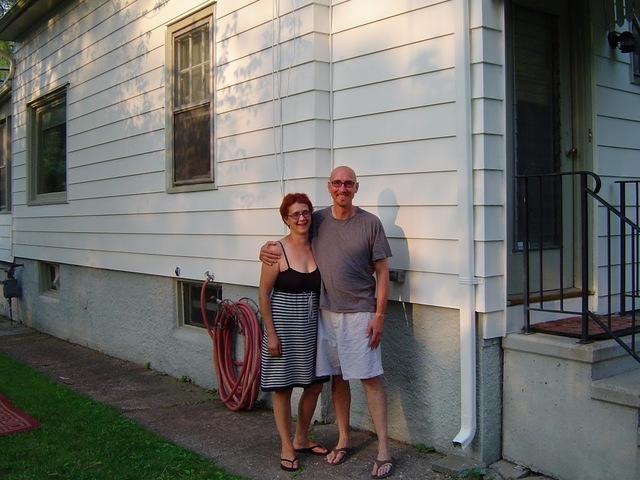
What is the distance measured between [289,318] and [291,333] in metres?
0.09

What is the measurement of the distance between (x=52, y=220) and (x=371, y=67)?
6563mm

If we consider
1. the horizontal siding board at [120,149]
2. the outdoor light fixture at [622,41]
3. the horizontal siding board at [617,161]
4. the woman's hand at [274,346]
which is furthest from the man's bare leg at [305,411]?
the horizontal siding board at [120,149]

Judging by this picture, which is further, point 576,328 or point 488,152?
point 576,328

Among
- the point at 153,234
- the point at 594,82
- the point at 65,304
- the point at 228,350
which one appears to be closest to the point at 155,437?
the point at 228,350

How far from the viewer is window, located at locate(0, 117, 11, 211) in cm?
1241

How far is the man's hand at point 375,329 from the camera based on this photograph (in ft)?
13.9

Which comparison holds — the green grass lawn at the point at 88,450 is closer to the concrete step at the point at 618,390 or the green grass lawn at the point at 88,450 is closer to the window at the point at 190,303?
the window at the point at 190,303

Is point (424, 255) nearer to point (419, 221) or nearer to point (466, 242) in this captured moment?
point (419, 221)

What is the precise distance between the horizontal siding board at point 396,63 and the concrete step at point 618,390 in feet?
6.70

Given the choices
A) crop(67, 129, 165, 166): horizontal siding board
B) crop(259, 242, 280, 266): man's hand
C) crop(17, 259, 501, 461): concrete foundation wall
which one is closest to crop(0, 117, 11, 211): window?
crop(17, 259, 501, 461): concrete foundation wall

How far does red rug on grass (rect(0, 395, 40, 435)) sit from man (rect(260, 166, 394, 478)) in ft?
8.02

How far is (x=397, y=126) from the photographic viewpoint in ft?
15.5

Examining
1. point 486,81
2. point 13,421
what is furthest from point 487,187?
point 13,421

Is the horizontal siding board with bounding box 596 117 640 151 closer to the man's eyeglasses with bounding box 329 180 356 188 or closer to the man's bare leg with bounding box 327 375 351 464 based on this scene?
the man's eyeglasses with bounding box 329 180 356 188
